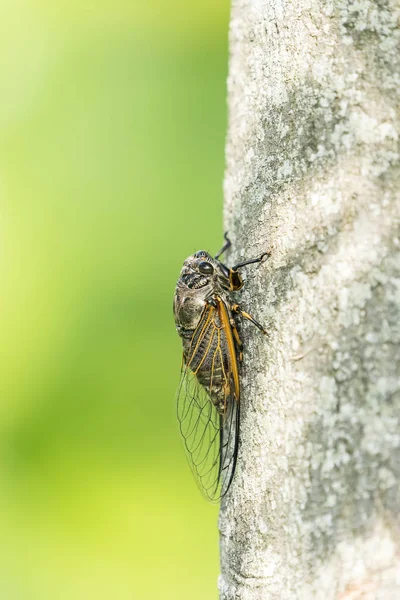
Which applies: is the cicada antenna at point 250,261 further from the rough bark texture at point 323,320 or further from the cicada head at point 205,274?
the cicada head at point 205,274

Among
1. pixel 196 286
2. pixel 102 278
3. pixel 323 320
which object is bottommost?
pixel 323 320

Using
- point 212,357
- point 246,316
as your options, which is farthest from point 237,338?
point 212,357

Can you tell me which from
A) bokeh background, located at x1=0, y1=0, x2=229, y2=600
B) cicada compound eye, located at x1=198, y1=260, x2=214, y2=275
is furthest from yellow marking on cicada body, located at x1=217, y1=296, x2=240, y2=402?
bokeh background, located at x1=0, y1=0, x2=229, y2=600

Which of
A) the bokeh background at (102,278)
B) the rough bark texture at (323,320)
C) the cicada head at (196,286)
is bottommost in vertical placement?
the rough bark texture at (323,320)

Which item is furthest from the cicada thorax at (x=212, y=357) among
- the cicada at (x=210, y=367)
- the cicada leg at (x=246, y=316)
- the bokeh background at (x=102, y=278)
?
the bokeh background at (x=102, y=278)

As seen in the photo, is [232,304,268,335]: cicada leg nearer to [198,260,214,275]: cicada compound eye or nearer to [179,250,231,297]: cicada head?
[179,250,231,297]: cicada head

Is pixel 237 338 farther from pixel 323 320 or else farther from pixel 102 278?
pixel 102 278

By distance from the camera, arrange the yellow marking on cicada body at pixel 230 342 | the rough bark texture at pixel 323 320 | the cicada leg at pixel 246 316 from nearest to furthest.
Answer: the rough bark texture at pixel 323 320 < the cicada leg at pixel 246 316 < the yellow marking on cicada body at pixel 230 342
